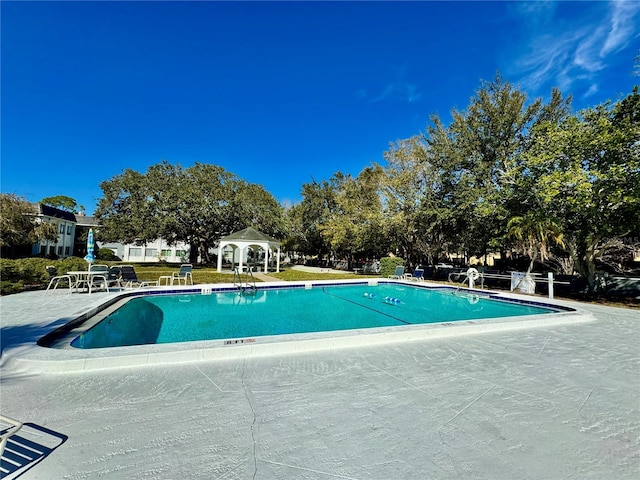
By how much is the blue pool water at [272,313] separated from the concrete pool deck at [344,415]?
7.52 ft

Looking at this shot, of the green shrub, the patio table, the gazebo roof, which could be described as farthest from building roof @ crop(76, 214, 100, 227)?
the green shrub

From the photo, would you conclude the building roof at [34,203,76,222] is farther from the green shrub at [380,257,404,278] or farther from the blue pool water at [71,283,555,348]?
the green shrub at [380,257,404,278]

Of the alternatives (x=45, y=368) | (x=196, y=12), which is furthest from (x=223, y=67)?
(x=45, y=368)

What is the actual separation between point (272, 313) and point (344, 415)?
6957mm

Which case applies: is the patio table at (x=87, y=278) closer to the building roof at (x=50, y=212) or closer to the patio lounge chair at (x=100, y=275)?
the patio lounge chair at (x=100, y=275)

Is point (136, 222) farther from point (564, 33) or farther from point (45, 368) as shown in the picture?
point (564, 33)

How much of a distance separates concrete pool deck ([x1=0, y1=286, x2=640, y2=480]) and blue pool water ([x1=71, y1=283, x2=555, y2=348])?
2293 millimetres

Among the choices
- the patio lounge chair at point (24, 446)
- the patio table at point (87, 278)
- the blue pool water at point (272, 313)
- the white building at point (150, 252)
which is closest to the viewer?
the patio lounge chair at point (24, 446)

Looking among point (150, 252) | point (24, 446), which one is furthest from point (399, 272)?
point (150, 252)

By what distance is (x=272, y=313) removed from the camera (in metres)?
9.70

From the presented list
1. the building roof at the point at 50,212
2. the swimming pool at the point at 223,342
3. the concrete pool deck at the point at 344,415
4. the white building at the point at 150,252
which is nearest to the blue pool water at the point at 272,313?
the swimming pool at the point at 223,342

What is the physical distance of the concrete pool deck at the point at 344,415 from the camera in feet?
7.40

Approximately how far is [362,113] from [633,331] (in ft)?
70.7

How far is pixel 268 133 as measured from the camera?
2880 cm
